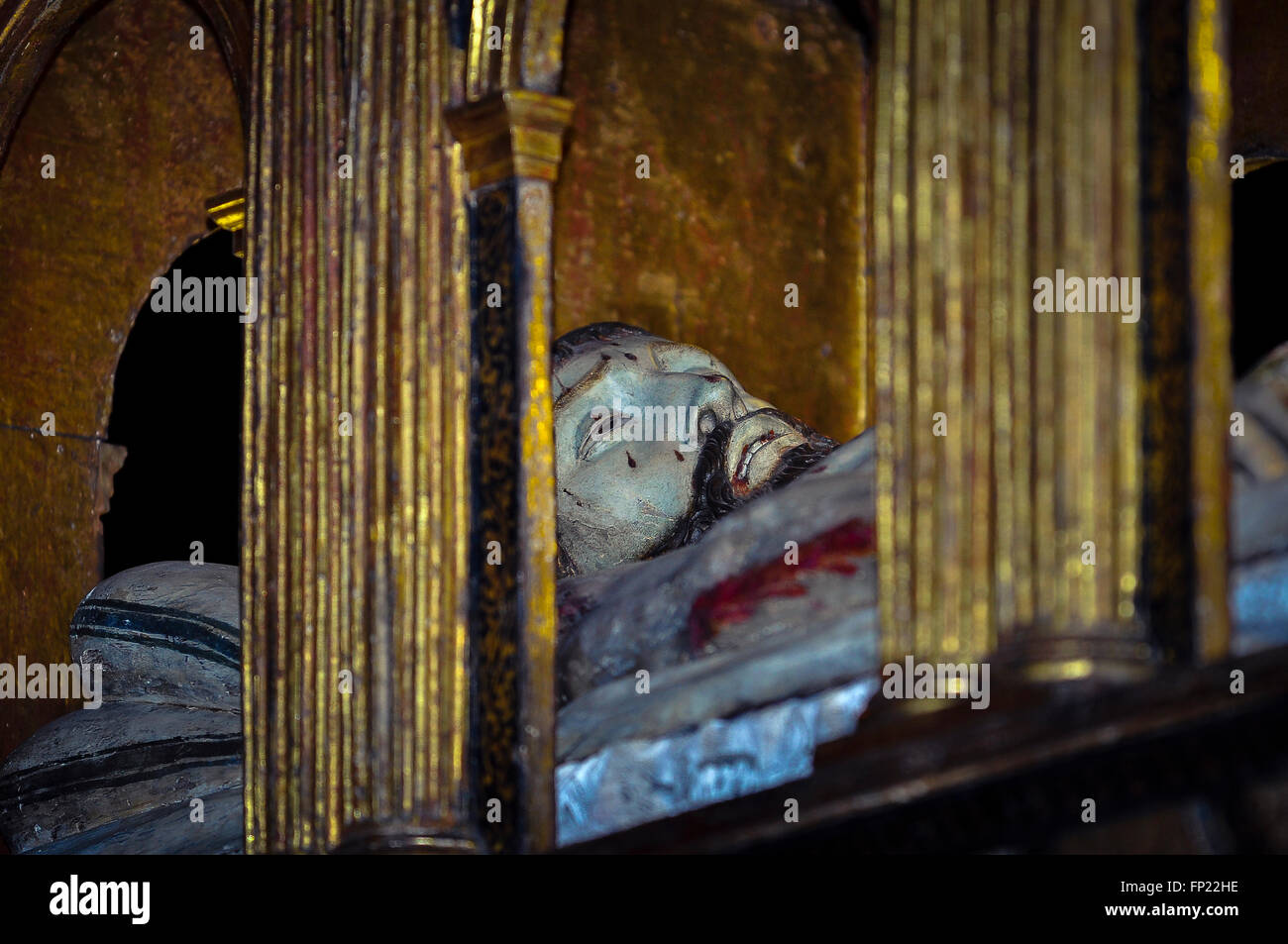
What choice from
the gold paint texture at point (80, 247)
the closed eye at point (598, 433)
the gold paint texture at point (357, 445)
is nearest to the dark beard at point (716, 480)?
the closed eye at point (598, 433)

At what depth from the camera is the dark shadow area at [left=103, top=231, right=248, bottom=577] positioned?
667 cm

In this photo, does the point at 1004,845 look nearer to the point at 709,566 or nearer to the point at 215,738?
the point at 709,566

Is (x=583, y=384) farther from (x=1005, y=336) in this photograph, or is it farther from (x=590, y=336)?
(x=1005, y=336)

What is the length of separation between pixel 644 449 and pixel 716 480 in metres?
0.23

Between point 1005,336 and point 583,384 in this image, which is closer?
point 1005,336

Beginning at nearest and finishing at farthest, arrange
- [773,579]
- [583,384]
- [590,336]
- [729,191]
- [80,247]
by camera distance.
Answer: [773,579] < [583,384] < [590,336] < [80,247] < [729,191]

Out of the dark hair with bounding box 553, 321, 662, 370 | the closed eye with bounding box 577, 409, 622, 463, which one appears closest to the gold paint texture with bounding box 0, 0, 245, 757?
the dark hair with bounding box 553, 321, 662, 370

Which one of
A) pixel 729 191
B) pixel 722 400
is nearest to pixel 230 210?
pixel 722 400

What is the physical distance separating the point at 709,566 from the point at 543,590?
454mm

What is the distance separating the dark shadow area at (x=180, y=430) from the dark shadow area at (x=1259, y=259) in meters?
2.99

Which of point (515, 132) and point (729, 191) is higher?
point (729, 191)

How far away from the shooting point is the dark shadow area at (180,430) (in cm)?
667

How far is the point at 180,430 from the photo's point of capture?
6.82m

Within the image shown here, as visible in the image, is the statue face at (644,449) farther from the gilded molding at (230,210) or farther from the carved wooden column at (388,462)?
the carved wooden column at (388,462)
